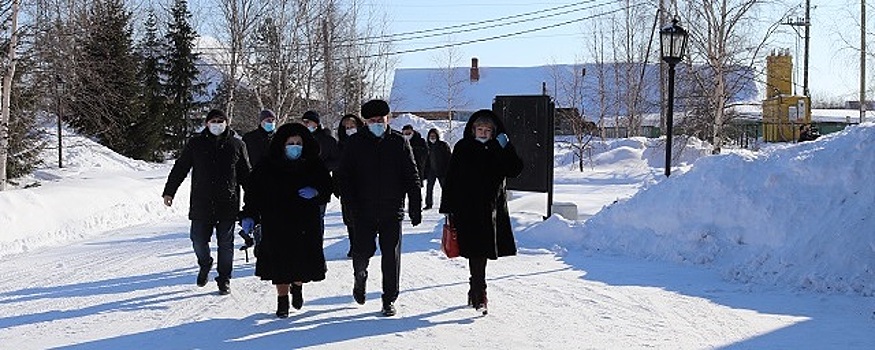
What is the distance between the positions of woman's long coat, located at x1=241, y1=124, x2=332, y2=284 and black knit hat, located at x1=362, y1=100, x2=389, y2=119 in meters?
0.59

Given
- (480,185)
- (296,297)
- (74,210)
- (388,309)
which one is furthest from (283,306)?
(74,210)

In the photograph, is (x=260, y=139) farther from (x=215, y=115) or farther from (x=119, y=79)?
(x=119, y=79)

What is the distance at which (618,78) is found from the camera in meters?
53.6

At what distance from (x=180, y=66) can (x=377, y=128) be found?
133 feet

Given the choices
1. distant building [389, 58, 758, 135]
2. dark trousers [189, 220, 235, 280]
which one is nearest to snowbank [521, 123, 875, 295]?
dark trousers [189, 220, 235, 280]

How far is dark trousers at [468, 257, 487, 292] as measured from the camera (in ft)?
24.9

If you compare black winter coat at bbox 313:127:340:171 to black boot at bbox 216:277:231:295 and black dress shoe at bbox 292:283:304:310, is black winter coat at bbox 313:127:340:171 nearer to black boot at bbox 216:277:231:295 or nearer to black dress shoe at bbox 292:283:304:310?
black boot at bbox 216:277:231:295

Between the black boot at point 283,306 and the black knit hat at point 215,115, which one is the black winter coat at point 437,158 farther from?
the black boot at point 283,306

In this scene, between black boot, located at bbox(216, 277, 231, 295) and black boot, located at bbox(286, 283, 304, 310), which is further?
black boot, located at bbox(216, 277, 231, 295)

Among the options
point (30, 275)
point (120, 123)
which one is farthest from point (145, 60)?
point (30, 275)

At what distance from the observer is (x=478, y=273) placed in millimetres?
7602

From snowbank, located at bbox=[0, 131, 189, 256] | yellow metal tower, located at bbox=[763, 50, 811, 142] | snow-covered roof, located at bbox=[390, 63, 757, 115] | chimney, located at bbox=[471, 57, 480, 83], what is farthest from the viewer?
chimney, located at bbox=[471, 57, 480, 83]

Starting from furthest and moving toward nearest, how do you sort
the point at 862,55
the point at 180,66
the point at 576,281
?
the point at 180,66, the point at 862,55, the point at 576,281

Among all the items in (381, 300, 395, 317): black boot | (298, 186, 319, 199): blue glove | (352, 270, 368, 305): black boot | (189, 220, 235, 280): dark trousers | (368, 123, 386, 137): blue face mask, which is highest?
(368, 123, 386, 137): blue face mask
